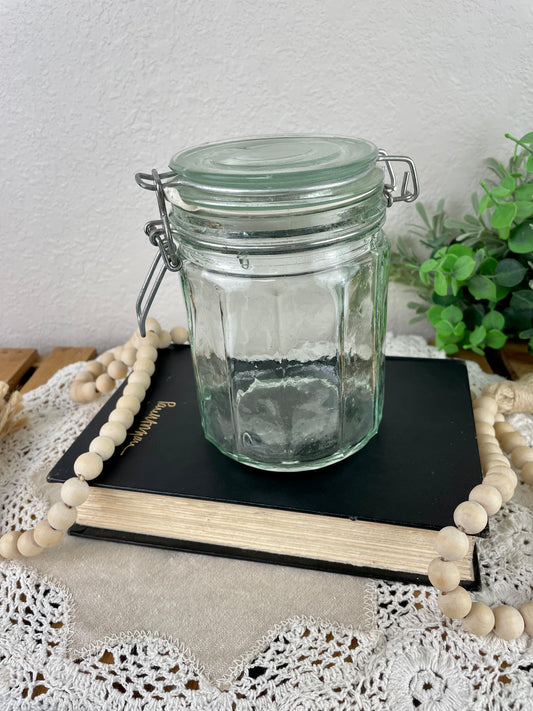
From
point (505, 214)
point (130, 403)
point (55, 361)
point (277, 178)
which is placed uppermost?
point (277, 178)

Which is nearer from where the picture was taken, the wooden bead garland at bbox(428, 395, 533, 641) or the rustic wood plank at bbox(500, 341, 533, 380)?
the wooden bead garland at bbox(428, 395, 533, 641)

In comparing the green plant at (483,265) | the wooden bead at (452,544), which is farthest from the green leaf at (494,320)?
the wooden bead at (452,544)

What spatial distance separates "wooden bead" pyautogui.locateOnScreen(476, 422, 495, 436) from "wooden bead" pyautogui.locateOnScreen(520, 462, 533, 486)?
1.6 inches

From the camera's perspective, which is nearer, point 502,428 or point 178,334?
point 502,428

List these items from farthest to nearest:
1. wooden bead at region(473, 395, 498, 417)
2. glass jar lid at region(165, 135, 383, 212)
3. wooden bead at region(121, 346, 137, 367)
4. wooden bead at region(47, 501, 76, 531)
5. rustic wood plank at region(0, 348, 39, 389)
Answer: rustic wood plank at region(0, 348, 39, 389), wooden bead at region(121, 346, 137, 367), wooden bead at region(473, 395, 498, 417), wooden bead at region(47, 501, 76, 531), glass jar lid at region(165, 135, 383, 212)

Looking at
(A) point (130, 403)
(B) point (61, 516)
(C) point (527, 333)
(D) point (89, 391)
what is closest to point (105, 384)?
(D) point (89, 391)

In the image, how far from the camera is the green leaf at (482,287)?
613 millimetres

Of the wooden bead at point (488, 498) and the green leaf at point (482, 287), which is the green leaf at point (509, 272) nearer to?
the green leaf at point (482, 287)

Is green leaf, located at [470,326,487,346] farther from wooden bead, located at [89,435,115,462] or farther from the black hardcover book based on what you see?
wooden bead, located at [89,435,115,462]

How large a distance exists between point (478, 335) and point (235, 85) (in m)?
0.40

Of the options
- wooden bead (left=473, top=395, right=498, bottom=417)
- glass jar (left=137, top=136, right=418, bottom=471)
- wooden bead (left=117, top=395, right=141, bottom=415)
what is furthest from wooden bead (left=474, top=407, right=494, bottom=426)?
wooden bead (left=117, top=395, right=141, bottom=415)

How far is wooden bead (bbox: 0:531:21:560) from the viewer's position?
18.6 inches

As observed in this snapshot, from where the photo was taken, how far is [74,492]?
0.45m

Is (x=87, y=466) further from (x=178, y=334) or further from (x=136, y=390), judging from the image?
(x=178, y=334)
